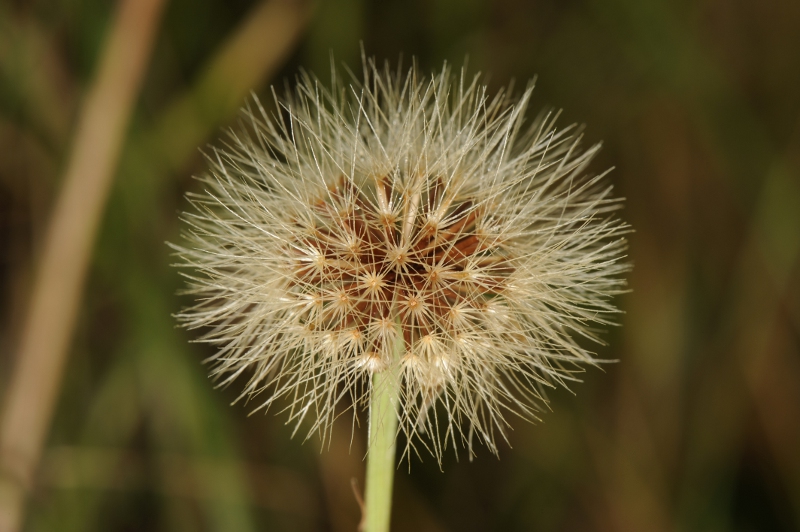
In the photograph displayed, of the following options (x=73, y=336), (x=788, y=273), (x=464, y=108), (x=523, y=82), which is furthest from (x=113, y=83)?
(x=788, y=273)

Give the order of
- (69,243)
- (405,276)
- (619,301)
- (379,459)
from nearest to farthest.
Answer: (379,459) < (405,276) < (69,243) < (619,301)

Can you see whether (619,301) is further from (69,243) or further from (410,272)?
(69,243)

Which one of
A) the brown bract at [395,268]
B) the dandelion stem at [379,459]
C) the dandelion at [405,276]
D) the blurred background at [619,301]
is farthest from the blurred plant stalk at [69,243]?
the dandelion stem at [379,459]

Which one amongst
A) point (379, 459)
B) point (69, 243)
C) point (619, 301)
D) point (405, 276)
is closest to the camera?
point (379, 459)

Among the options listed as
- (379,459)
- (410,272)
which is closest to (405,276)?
(410,272)

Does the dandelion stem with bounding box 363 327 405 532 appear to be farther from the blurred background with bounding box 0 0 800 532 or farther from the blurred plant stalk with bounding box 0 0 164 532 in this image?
the blurred plant stalk with bounding box 0 0 164 532

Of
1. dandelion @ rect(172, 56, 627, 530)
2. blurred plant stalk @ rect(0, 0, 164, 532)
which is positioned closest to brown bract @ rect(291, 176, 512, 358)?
dandelion @ rect(172, 56, 627, 530)

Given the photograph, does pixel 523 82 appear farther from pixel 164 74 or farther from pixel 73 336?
pixel 73 336
